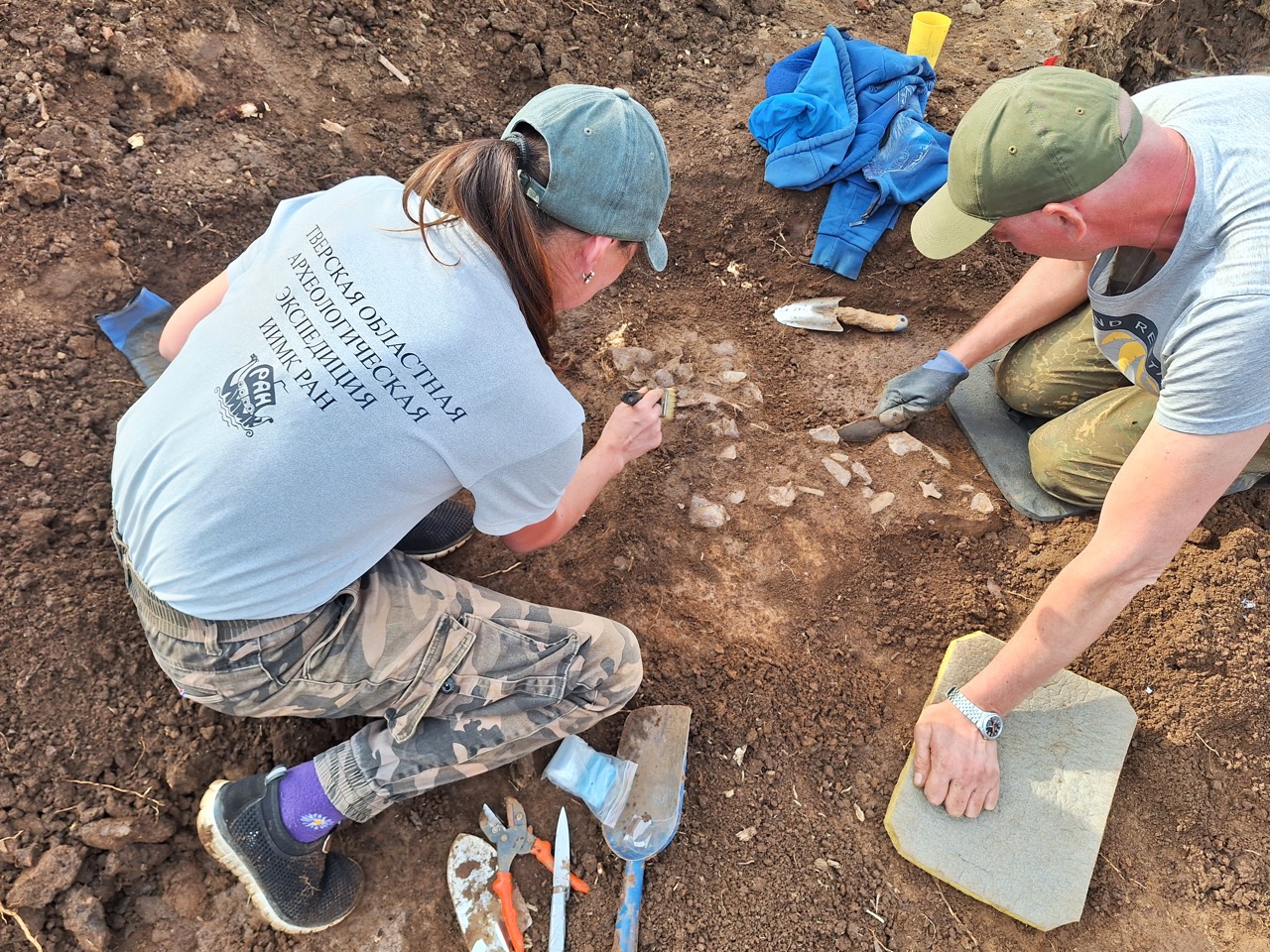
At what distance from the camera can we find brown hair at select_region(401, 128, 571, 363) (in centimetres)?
146

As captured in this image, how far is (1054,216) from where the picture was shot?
1810 millimetres

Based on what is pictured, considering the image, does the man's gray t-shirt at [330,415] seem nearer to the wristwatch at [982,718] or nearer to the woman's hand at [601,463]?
the woman's hand at [601,463]

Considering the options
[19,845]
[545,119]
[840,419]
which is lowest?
[19,845]

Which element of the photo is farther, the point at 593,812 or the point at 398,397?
the point at 593,812

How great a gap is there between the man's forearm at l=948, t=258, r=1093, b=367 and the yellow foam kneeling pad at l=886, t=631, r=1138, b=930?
1281 mm

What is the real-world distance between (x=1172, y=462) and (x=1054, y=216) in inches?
25.0

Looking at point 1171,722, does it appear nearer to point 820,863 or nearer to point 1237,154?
point 820,863

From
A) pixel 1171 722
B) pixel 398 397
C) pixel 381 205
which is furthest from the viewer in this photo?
pixel 1171 722

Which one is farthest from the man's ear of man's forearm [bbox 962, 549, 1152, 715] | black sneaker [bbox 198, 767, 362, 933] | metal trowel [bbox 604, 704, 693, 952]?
black sneaker [bbox 198, 767, 362, 933]

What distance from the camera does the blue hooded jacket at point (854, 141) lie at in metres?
3.33

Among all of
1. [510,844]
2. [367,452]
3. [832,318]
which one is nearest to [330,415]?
[367,452]

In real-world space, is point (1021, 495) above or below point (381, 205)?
below

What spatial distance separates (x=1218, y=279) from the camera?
174 centimetres

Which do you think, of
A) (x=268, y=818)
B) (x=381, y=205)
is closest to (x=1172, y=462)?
(x=381, y=205)
